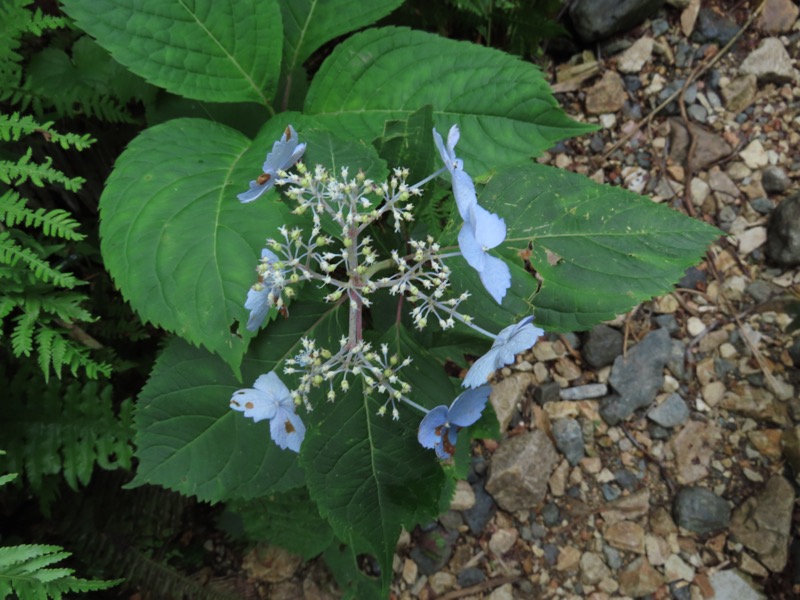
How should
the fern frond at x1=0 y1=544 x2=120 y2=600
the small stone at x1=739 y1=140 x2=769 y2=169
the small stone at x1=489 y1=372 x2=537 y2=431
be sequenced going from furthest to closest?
1. the small stone at x1=739 y1=140 x2=769 y2=169
2. the small stone at x1=489 y1=372 x2=537 y2=431
3. the fern frond at x1=0 y1=544 x2=120 y2=600

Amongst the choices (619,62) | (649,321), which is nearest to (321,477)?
(649,321)

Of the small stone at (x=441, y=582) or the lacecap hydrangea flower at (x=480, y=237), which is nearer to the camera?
the lacecap hydrangea flower at (x=480, y=237)

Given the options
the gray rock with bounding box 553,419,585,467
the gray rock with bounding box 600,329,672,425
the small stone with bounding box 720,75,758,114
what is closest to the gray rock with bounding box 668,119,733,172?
the small stone with bounding box 720,75,758,114

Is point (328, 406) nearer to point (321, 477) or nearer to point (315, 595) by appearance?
point (321, 477)

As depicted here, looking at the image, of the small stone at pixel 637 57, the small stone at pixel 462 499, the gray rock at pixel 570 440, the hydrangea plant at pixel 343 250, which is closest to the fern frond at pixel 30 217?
the hydrangea plant at pixel 343 250

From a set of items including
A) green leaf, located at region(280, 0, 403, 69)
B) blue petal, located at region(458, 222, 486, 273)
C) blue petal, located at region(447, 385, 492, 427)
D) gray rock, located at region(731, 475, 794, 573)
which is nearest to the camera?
blue petal, located at region(458, 222, 486, 273)

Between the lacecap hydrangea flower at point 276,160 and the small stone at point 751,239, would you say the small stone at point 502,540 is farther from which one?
the lacecap hydrangea flower at point 276,160

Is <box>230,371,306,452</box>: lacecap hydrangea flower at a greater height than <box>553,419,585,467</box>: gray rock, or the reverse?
<box>230,371,306,452</box>: lacecap hydrangea flower

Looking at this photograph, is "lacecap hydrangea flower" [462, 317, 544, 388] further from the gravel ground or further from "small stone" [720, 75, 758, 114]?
"small stone" [720, 75, 758, 114]
